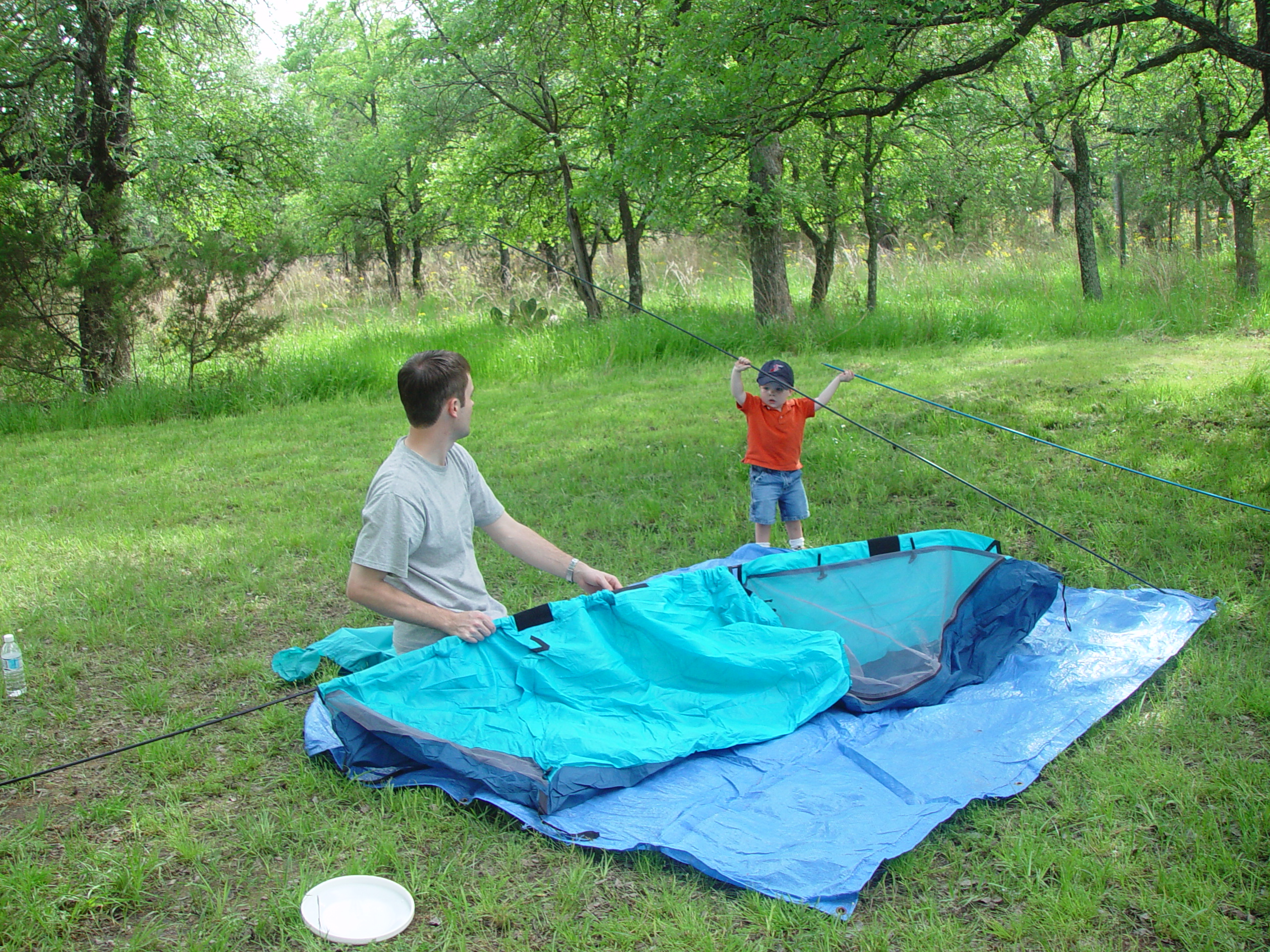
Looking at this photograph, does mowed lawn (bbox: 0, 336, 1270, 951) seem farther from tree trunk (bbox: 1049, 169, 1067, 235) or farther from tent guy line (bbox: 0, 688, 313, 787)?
tree trunk (bbox: 1049, 169, 1067, 235)

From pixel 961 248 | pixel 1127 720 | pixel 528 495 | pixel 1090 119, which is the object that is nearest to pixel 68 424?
pixel 528 495

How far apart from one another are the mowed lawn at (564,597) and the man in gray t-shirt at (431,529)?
21.4 inches

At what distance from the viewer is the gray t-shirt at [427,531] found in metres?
2.89

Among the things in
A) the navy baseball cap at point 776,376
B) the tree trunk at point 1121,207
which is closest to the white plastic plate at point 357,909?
the navy baseball cap at point 776,376

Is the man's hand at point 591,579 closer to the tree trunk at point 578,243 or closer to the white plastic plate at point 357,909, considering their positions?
the white plastic plate at point 357,909

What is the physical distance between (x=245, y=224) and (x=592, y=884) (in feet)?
39.8

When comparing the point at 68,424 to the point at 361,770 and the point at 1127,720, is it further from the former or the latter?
the point at 1127,720

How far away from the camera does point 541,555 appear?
11.1 ft

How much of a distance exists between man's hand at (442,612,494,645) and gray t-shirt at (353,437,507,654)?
0.47ft

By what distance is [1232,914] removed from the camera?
7.18 feet

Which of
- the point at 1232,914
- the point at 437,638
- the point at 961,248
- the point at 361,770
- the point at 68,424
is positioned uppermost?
the point at 961,248

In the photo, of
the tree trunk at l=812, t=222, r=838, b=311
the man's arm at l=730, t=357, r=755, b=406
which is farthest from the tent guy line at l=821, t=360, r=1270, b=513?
the tree trunk at l=812, t=222, r=838, b=311

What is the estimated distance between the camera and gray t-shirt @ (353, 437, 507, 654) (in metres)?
2.89

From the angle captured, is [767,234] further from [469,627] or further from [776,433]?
[469,627]
